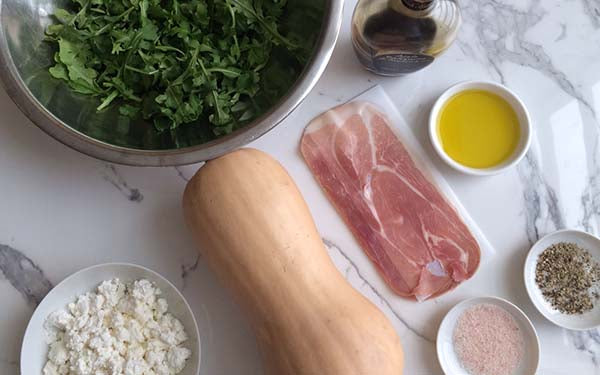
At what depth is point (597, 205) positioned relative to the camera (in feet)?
4.60

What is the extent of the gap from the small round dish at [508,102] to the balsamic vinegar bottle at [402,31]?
107 mm

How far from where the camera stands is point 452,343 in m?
1.35

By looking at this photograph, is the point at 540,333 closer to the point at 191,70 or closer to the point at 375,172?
the point at 375,172

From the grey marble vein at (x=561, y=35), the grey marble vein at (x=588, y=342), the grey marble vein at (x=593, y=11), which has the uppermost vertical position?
the grey marble vein at (x=593, y=11)

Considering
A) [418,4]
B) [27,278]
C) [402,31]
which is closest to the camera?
[418,4]

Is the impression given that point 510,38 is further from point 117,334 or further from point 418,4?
point 117,334

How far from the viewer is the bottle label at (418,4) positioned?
43.3 inches

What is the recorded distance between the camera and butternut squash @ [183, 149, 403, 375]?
119 cm

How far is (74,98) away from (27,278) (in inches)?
15.2

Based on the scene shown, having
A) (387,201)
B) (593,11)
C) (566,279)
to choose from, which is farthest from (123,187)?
(593,11)

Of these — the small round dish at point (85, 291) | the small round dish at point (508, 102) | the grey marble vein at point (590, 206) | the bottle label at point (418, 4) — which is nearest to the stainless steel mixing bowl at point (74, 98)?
the bottle label at point (418, 4)

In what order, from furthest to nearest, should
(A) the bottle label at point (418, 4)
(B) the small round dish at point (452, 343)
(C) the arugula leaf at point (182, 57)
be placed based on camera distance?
(B) the small round dish at point (452, 343) < (C) the arugula leaf at point (182, 57) < (A) the bottle label at point (418, 4)

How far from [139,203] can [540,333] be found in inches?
34.1

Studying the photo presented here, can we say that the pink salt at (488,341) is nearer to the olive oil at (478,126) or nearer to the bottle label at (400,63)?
the olive oil at (478,126)
